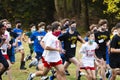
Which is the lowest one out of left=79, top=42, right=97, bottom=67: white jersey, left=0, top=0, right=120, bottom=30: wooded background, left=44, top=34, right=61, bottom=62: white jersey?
left=0, top=0, right=120, bottom=30: wooded background

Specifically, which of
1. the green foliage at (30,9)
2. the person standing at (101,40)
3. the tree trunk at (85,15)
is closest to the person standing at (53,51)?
the person standing at (101,40)

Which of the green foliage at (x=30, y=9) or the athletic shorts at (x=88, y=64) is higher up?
the athletic shorts at (x=88, y=64)

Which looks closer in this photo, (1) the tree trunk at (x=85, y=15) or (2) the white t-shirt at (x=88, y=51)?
(2) the white t-shirt at (x=88, y=51)

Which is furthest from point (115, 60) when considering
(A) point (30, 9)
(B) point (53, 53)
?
(A) point (30, 9)

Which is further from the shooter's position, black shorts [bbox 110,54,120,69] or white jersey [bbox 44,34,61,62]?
white jersey [bbox 44,34,61,62]

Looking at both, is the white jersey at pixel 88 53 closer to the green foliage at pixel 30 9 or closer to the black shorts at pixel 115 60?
the black shorts at pixel 115 60

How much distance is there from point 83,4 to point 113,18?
3.41 metres

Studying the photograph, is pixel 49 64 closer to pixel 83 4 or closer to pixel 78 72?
pixel 78 72

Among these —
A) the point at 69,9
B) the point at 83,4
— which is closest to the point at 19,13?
the point at 69,9

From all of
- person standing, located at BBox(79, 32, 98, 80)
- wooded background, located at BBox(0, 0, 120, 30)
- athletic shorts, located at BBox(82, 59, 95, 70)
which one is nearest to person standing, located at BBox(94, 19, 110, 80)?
person standing, located at BBox(79, 32, 98, 80)

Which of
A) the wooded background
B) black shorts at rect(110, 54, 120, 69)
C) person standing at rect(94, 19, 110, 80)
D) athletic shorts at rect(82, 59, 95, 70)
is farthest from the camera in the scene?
the wooded background

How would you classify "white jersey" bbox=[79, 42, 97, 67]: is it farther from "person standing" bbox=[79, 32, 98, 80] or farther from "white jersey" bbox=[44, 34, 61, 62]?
"white jersey" bbox=[44, 34, 61, 62]

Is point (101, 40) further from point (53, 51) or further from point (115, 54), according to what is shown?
point (53, 51)

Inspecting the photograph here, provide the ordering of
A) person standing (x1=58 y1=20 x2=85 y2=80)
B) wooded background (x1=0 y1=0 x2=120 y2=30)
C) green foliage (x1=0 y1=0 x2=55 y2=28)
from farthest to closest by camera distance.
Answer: green foliage (x1=0 y1=0 x2=55 y2=28)
wooded background (x1=0 y1=0 x2=120 y2=30)
person standing (x1=58 y1=20 x2=85 y2=80)
